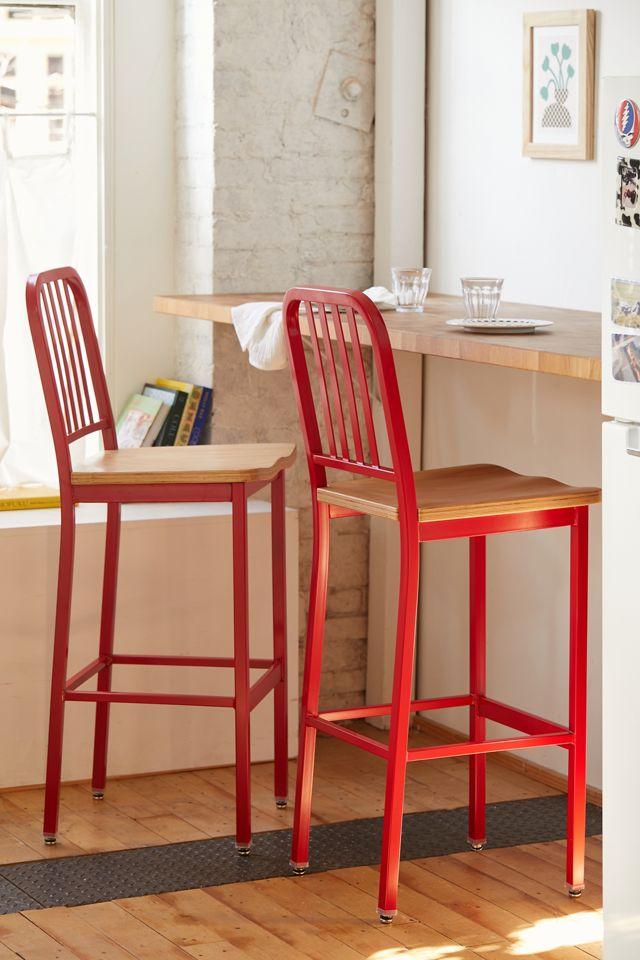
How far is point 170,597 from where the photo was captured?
3877 mm

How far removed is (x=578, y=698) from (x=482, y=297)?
867mm

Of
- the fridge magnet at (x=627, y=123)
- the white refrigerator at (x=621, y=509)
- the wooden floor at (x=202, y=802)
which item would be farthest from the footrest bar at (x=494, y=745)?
the fridge magnet at (x=627, y=123)

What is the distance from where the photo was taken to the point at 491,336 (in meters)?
3.14

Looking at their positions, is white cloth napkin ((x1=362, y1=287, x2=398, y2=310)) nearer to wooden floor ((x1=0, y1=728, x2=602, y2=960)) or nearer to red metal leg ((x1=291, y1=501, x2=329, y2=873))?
red metal leg ((x1=291, y1=501, x2=329, y2=873))

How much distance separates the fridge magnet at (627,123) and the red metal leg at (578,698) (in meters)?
0.86

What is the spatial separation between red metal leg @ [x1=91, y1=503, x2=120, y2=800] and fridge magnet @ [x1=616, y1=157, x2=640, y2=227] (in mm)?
1600

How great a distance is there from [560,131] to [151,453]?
1188 mm

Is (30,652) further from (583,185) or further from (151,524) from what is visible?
(583,185)

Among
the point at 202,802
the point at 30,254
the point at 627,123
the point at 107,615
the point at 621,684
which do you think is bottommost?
the point at 202,802

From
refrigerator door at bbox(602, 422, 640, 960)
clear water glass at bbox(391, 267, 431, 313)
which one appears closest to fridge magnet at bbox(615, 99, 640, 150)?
refrigerator door at bbox(602, 422, 640, 960)

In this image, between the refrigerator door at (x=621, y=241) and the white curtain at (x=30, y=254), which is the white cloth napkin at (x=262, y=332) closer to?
the white curtain at (x=30, y=254)

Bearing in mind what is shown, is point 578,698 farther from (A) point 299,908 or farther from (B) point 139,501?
(B) point 139,501

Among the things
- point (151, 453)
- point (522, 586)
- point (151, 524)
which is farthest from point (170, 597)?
point (522, 586)

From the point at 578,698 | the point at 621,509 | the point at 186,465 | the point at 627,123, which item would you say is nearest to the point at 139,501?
the point at 186,465
